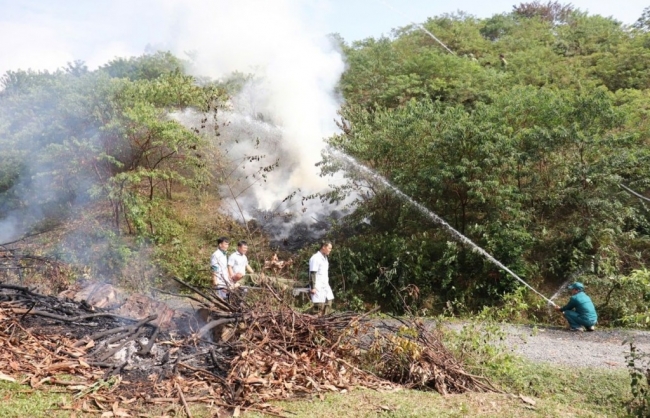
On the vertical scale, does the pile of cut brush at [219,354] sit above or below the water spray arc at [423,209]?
below

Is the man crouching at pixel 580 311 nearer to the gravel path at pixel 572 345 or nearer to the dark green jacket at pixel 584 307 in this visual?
the dark green jacket at pixel 584 307

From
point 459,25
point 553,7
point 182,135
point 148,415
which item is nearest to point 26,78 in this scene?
point 182,135

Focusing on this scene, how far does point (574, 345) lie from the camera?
27.4 feet

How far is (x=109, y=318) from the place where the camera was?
22.2 ft

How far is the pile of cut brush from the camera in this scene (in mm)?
5223

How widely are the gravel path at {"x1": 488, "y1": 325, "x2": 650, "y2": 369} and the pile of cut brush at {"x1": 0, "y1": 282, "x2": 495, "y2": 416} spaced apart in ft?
5.53

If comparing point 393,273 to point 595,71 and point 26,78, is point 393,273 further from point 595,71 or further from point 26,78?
point 26,78

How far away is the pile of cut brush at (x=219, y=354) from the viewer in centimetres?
522

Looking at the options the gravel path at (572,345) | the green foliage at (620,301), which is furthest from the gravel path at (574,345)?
the green foliage at (620,301)

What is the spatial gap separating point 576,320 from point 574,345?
0.95 m

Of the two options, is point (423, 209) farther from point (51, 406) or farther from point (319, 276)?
point (51, 406)

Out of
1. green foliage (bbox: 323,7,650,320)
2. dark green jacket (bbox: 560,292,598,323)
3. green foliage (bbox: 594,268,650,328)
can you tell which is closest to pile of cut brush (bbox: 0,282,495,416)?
dark green jacket (bbox: 560,292,598,323)

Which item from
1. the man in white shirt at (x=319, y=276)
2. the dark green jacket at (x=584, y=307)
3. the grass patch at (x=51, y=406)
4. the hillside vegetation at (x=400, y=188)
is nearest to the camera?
the grass patch at (x=51, y=406)

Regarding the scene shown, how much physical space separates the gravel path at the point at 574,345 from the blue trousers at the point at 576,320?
0.48ft
